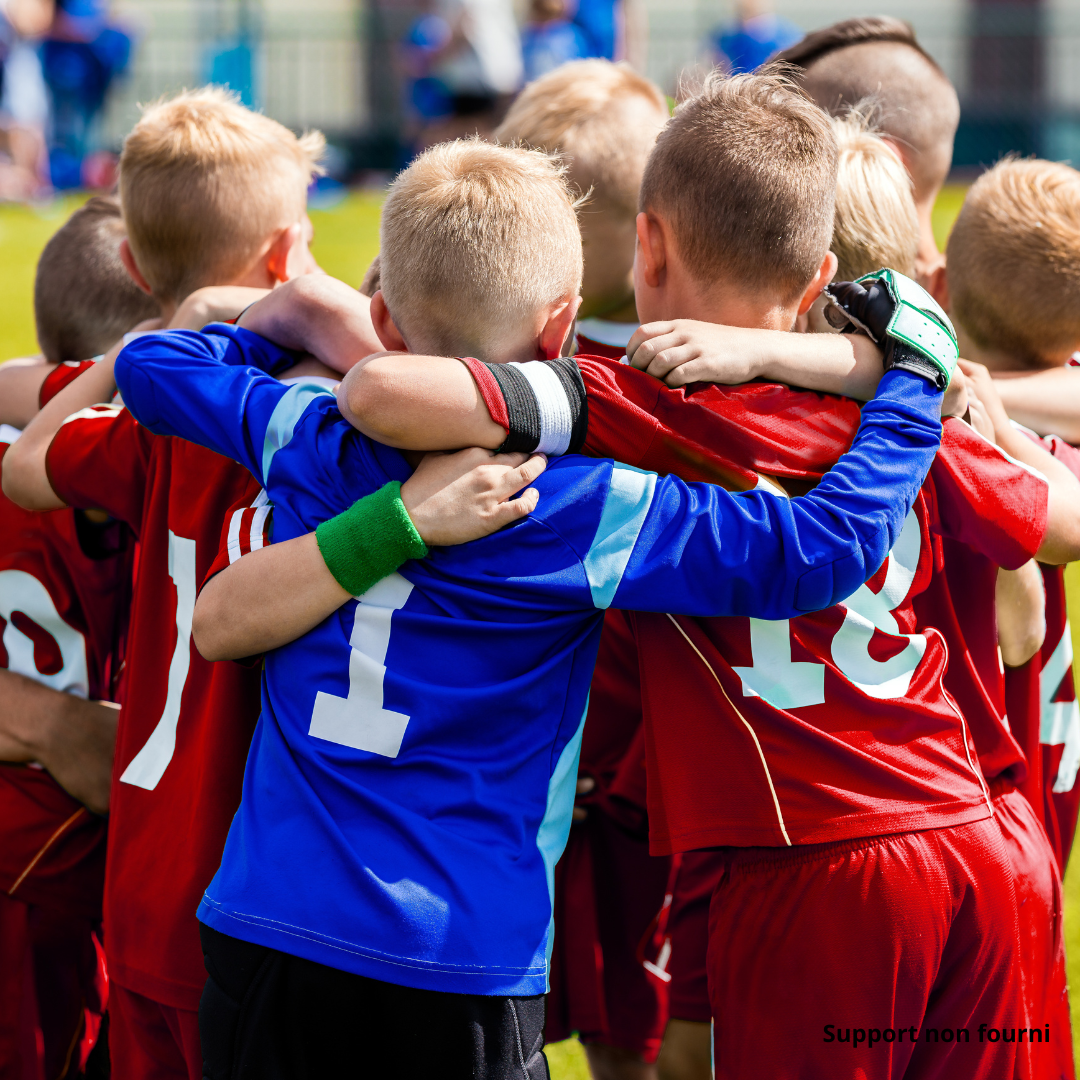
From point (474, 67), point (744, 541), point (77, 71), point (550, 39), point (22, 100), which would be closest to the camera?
point (744, 541)

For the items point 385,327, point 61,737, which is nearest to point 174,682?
point 61,737

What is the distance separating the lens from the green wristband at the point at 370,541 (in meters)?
1.59

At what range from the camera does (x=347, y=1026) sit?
1592mm

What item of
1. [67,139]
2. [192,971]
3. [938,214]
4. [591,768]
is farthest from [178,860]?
[67,139]

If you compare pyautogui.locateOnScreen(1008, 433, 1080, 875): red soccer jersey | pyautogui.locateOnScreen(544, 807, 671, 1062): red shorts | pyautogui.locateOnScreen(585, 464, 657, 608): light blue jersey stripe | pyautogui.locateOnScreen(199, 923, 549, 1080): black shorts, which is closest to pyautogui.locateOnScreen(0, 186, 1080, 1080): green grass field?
pyautogui.locateOnScreen(544, 807, 671, 1062): red shorts

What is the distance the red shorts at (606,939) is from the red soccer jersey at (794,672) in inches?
31.5

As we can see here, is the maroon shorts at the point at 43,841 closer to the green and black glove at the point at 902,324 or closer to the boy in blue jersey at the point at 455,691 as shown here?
the boy in blue jersey at the point at 455,691

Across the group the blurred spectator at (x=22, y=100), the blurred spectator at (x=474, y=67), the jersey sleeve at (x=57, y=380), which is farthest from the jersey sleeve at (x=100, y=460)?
the blurred spectator at (x=22, y=100)

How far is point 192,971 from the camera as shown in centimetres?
185

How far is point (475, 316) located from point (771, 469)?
0.44 meters

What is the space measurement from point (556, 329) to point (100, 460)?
788 mm

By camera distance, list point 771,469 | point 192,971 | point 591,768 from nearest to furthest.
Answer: point 771,469 → point 192,971 → point 591,768

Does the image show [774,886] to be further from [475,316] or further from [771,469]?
[475,316]

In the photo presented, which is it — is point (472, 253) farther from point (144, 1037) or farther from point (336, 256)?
point (336, 256)
